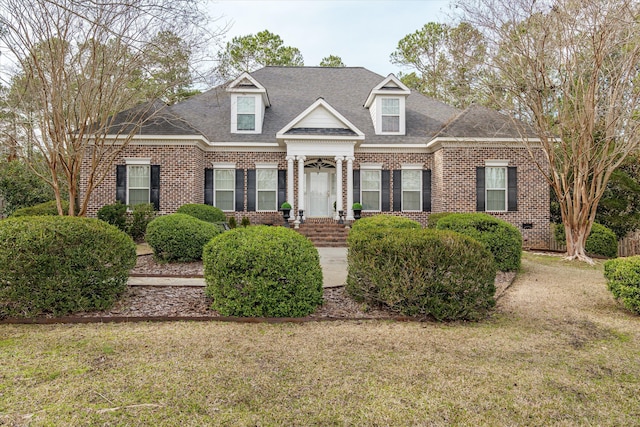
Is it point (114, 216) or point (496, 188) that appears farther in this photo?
point (496, 188)

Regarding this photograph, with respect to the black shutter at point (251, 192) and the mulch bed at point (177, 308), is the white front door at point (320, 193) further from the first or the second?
the mulch bed at point (177, 308)

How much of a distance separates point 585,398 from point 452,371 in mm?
936

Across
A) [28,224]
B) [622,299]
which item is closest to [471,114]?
[622,299]

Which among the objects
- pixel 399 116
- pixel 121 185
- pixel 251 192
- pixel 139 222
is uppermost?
pixel 399 116

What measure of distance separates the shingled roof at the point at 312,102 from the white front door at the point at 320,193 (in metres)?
2.40

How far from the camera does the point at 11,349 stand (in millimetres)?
3543

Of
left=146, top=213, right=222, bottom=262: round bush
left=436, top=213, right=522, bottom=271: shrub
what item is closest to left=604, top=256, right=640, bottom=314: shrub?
left=436, top=213, right=522, bottom=271: shrub

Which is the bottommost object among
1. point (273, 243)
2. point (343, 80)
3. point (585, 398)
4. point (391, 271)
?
point (585, 398)

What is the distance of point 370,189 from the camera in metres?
15.7

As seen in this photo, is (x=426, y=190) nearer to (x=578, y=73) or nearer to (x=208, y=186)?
(x=578, y=73)

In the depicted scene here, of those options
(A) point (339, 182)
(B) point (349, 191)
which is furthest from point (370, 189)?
(A) point (339, 182)

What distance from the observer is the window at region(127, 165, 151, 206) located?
14.3 meters

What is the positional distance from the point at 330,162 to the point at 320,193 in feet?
4.64

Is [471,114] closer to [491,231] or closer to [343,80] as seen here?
[343,80]
